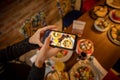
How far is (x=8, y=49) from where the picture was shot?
4.76ft

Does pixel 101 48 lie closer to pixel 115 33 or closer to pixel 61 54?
pixel 115 33

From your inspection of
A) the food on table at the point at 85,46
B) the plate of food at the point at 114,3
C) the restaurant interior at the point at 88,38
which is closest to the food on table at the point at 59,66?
the restaurant interior at the point at 88,38

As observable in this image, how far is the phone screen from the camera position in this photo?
128cm

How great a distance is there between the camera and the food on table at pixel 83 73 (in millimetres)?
1429

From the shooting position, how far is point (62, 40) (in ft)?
4.33

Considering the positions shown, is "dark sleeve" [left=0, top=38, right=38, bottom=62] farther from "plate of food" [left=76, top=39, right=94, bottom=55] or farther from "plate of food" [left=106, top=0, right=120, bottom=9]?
"plate of food" [left=106, top=0, right=120, bottom=9]

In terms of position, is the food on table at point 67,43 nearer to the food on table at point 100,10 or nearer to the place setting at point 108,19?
the place setting at point 108,19

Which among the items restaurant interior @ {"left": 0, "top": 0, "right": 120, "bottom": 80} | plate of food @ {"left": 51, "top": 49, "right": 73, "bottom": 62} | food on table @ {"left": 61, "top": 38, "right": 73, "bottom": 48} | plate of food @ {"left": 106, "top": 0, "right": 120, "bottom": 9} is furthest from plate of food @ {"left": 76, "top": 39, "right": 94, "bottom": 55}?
plate of food @ {"left": 106, "top": 0, "right": 120, "bottom": 9}

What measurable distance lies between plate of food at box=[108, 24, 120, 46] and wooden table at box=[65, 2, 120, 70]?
35 mm

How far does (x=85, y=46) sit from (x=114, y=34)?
0.34 metres

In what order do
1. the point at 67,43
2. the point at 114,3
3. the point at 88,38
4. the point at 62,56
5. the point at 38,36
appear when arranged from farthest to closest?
the point at 114,3 → the point at 88,38 → the point at 62,56 → the point at 38,36 → the point at 67,43

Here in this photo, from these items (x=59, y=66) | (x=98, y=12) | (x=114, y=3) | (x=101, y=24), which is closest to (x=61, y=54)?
(x=59, y=66)

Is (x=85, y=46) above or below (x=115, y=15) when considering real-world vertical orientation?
below

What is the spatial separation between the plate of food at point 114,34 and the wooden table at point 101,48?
4 centimetres
